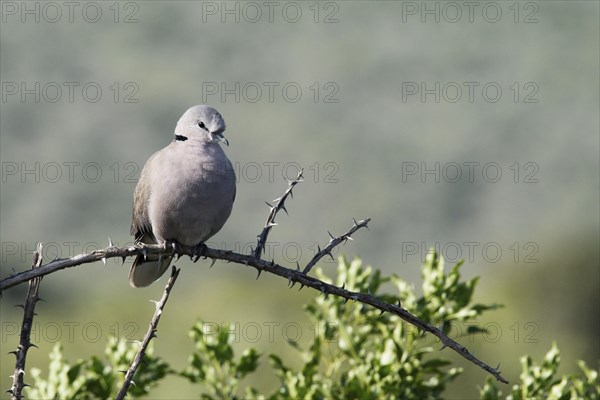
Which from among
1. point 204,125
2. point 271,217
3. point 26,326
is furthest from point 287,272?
point 204,125

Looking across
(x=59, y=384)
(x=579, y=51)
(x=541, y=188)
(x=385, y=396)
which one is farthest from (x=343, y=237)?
(x=579, y=51)

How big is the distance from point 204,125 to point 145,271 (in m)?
0.89

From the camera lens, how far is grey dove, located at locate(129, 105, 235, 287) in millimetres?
4625

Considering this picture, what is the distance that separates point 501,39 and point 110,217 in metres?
47.2

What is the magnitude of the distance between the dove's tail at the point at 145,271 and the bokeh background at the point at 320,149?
361cm

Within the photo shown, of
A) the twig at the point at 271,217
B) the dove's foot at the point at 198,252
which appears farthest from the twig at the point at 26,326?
the dove's foot at the point at 198,252

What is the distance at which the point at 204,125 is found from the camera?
16.2ft

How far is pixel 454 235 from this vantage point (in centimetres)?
4522

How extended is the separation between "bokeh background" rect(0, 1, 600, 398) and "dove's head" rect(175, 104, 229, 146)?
4.12 meters

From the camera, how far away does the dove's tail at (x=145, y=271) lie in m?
5.11

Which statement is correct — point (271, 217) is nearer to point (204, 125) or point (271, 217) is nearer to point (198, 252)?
point (198, 252)

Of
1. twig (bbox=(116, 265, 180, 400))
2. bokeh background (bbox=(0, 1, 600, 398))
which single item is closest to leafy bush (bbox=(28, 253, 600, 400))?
twig (bbox=(116, 265, 180, 400))

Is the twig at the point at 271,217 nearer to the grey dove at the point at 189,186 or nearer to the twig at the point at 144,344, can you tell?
the twig at the point at 144,344

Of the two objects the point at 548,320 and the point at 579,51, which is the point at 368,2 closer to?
the point at 579,51
